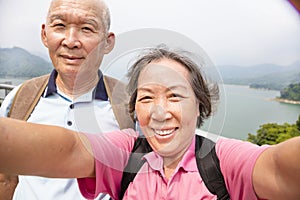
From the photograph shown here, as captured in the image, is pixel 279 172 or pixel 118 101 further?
pixel 118 101

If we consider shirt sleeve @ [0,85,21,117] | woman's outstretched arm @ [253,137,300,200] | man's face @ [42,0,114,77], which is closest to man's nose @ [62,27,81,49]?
man's face @ [42,0,114,77]

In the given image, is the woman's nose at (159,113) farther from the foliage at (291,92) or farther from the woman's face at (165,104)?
the foliage at (291,92)

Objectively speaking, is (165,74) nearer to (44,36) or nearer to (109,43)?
(109,43)

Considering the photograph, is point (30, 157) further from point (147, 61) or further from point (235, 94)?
point (235, 94)

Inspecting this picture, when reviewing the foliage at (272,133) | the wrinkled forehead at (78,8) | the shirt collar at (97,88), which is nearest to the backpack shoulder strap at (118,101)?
the shirt collar at (97,88)

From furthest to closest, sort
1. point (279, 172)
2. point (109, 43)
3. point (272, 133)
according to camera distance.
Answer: point (272, 133)
point (109, 43)
point (279, 172)

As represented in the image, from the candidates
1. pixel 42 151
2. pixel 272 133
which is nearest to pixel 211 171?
pixel 42 151

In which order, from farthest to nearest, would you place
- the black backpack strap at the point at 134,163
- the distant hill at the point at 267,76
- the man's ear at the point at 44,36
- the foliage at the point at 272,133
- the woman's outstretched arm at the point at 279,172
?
1. the foliage at the point at 272,133
2. the man's ear at the point at 44,36
3. the distant hill at the point at 267,76
4. the black backpack strap at the point at 134,163
5. the woman's outstretched arm at the point at 279,172
